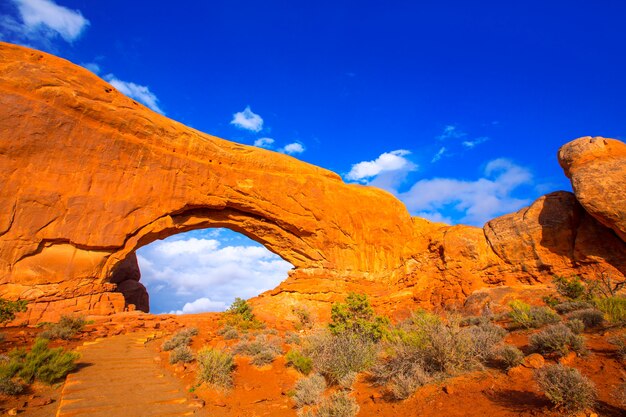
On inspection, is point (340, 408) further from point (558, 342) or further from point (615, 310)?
point (615, 310)

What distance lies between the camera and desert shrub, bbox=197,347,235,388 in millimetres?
8133

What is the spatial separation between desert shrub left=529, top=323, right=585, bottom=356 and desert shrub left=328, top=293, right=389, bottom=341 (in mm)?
5826

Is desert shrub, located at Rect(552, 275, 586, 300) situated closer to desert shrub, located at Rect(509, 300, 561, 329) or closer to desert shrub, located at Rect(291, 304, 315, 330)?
desert shrub, located at Rect(509, 300, 561, 329)

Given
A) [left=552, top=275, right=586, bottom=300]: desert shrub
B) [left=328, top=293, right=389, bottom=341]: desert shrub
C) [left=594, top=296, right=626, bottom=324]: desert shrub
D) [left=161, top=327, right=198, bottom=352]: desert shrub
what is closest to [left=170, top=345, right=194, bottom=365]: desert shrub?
[left=161, top=327, right=198, bottom=352]: desert shrub

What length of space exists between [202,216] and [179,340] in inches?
384

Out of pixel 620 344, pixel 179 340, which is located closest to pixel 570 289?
pixel 620 344

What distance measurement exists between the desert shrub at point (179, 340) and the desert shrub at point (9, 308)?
20.7 feet

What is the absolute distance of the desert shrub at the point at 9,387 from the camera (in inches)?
249

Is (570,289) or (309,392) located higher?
(570,289)

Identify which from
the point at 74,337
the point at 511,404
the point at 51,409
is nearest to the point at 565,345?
the point at 511,404

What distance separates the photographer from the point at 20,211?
14.0 meters

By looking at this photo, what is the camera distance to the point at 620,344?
17.6ft

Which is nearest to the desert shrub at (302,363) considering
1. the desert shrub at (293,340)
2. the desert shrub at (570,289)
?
the desert shrub at (293,340)

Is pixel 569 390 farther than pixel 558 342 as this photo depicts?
No
